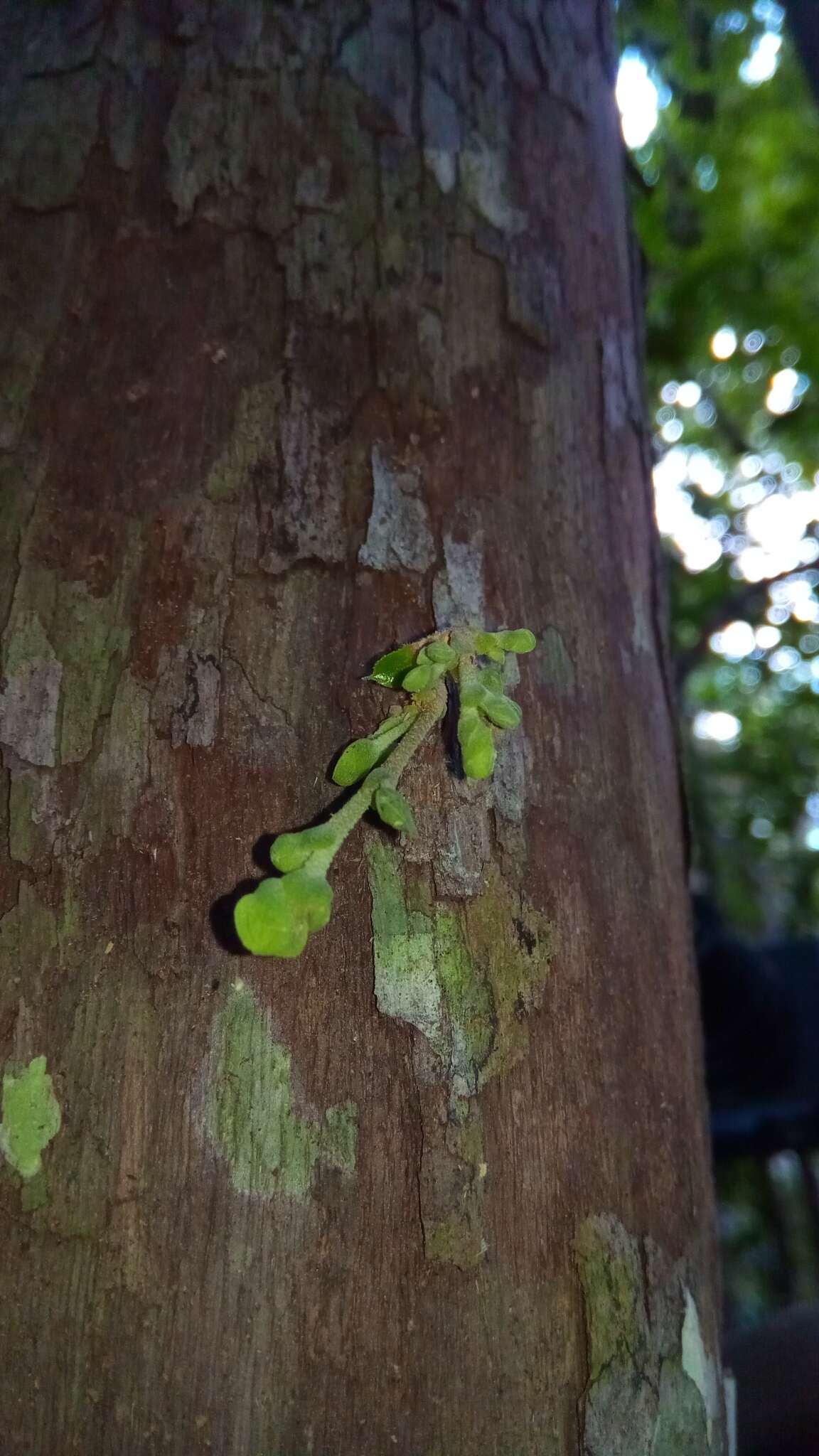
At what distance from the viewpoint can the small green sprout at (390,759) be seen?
624 mm

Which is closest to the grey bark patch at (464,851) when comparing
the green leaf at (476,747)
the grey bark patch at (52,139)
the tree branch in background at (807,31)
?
the green leaf at (476,747)

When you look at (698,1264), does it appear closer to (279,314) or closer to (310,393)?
(310,393)

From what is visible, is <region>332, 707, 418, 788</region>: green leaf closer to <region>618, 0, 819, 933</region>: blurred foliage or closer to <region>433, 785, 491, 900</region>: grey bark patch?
<region>433, 785, 491, 900</region>: grey bark patch

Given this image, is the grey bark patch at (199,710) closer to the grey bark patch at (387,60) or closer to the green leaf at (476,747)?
the green leaf at (476,747)

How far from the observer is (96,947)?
769 mm

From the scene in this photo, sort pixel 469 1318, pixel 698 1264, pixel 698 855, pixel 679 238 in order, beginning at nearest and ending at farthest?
pixel 469 1318 → pixel 698 1264 → pixel 679 238 → pixel 698 855

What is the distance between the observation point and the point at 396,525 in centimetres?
95

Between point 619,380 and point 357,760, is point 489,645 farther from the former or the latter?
point 619,380

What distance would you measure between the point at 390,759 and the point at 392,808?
0.06m

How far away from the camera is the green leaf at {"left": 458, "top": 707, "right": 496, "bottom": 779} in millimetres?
A: 726

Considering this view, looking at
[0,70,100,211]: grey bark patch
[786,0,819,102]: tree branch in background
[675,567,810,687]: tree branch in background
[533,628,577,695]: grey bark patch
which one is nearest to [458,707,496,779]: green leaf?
[533,628,577,695]: grey bark patch

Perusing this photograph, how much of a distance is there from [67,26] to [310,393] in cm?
62

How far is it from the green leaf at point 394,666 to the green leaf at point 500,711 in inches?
3.7

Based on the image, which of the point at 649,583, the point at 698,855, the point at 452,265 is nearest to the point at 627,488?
the point at 649,583
